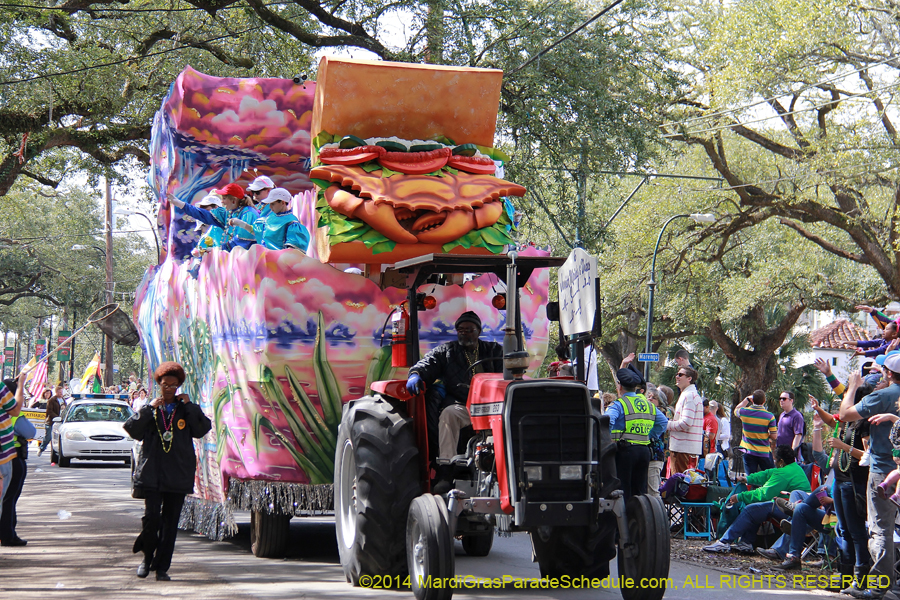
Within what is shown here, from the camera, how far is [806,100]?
2327 cm

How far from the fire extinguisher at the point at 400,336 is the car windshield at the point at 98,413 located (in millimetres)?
17307

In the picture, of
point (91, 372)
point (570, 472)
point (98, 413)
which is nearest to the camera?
point (570, 472)

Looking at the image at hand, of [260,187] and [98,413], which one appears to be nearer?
[260,187]

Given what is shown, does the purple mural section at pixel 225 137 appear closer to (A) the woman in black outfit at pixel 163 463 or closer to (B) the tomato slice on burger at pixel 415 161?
(B) the tomato slice on burger at pixel 415 161

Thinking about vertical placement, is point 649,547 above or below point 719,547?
above

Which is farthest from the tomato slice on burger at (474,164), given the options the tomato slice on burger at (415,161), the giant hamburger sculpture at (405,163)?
the tomato slice on burger at (415,161)

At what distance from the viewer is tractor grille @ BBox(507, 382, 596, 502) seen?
21.3 feet

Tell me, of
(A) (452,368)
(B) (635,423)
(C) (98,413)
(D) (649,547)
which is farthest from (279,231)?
(C) (98,413)

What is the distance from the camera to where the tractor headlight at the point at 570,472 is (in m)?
6.55

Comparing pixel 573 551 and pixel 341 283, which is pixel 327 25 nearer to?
pixel 341 283

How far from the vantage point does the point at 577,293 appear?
766 cm

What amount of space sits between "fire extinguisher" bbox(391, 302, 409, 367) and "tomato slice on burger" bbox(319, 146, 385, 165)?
5.19 feet

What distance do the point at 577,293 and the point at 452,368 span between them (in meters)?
1.08

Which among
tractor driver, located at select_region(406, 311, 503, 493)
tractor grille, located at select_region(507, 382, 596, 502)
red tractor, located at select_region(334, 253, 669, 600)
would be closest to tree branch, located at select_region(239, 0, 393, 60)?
red tractor, located at select_region(334, 253, 669, 600)
